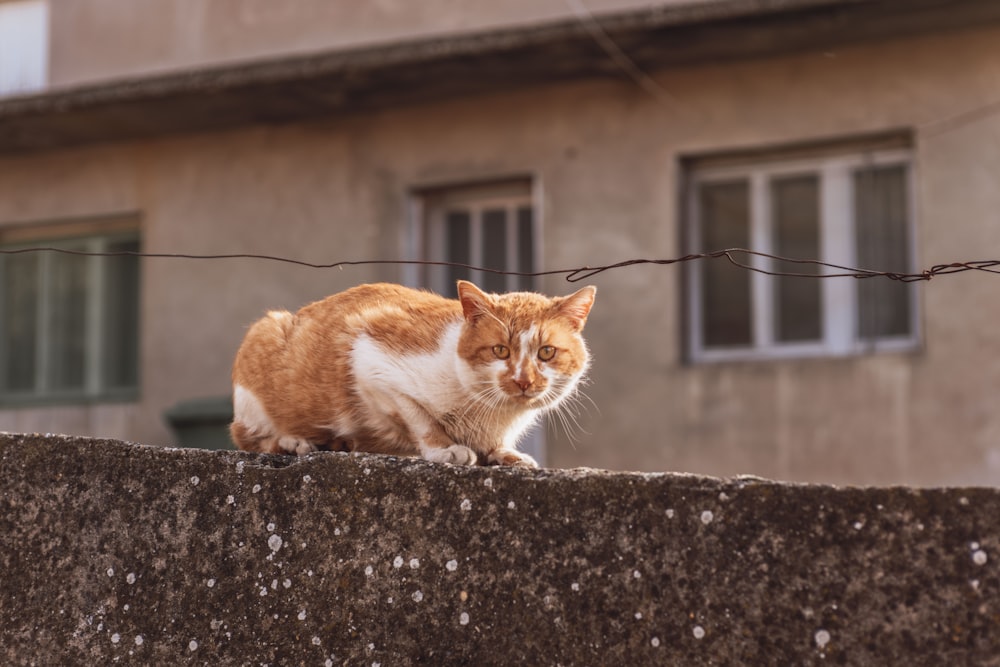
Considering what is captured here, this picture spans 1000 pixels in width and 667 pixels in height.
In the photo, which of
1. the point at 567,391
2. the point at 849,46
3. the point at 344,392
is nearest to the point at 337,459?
the point at 344,392

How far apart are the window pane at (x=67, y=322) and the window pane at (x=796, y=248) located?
659cm

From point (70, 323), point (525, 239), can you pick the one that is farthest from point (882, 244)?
point (70, 323)

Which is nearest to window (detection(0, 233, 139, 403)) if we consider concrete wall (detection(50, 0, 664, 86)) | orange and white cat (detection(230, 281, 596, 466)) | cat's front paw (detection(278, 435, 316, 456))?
concrete wall (detection(50, 0, 664, 86))

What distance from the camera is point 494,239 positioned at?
1081 cm

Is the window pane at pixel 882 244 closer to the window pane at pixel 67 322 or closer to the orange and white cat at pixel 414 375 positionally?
the orange and white cat at pixel 414 375

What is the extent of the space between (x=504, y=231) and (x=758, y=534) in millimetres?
8437

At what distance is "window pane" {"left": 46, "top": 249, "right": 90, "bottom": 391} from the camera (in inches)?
484

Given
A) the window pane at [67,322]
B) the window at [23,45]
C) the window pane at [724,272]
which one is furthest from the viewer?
the window pane at [67,322]

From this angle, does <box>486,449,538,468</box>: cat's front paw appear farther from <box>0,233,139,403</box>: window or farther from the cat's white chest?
<box>0,233,139,403</box>: window

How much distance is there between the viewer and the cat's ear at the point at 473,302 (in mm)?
3428

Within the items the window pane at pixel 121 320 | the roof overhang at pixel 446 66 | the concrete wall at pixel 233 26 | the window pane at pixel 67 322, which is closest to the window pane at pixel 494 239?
the roof overhang at pixel 446 66

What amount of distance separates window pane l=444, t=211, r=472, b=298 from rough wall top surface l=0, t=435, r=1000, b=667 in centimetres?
801

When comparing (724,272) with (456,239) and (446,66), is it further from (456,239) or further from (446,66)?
(446,66)

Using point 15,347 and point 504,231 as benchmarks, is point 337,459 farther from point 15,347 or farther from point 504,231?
point 15,347
